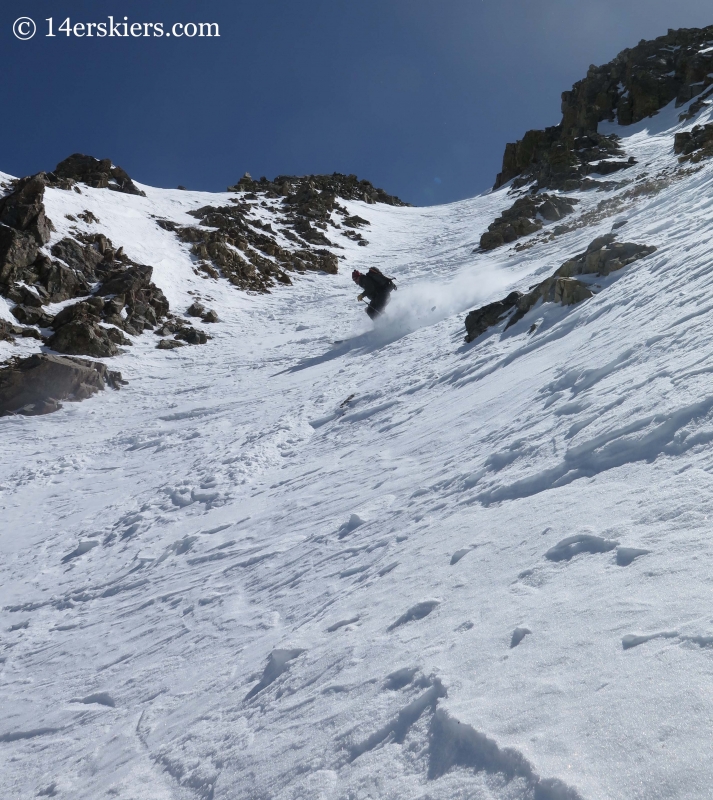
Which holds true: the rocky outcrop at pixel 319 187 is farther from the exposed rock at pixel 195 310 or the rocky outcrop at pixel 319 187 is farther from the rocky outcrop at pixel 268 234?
the exposed rock at pixel 195 310

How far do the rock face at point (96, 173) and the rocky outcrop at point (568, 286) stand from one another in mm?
32424

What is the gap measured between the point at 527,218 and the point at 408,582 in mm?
29512

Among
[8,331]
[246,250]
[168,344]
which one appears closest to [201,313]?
[168,344]

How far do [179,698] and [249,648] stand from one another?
1.77ft

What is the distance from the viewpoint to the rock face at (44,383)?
43.3ft

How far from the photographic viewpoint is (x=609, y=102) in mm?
55344

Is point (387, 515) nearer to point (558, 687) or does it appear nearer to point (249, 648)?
point (249, 648)

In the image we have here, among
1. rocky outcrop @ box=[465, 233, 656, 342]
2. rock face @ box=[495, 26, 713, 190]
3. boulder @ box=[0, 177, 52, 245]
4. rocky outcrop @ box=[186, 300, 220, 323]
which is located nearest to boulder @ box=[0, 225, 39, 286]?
boulder @ box=[0, 177, 52, 245]

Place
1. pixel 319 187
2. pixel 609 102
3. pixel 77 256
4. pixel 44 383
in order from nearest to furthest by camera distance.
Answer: pixel 44 383
pixel 77 256
pixel 609 102
pixel 319 187

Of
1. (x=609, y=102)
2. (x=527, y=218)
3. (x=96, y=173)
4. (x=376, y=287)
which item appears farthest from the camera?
(x=609, y=102)

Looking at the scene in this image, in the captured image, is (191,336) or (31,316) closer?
(31,316)

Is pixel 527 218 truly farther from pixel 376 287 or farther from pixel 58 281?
pixel 58 281

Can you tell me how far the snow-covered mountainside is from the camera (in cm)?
212

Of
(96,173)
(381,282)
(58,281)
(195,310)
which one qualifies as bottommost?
(381,282)
